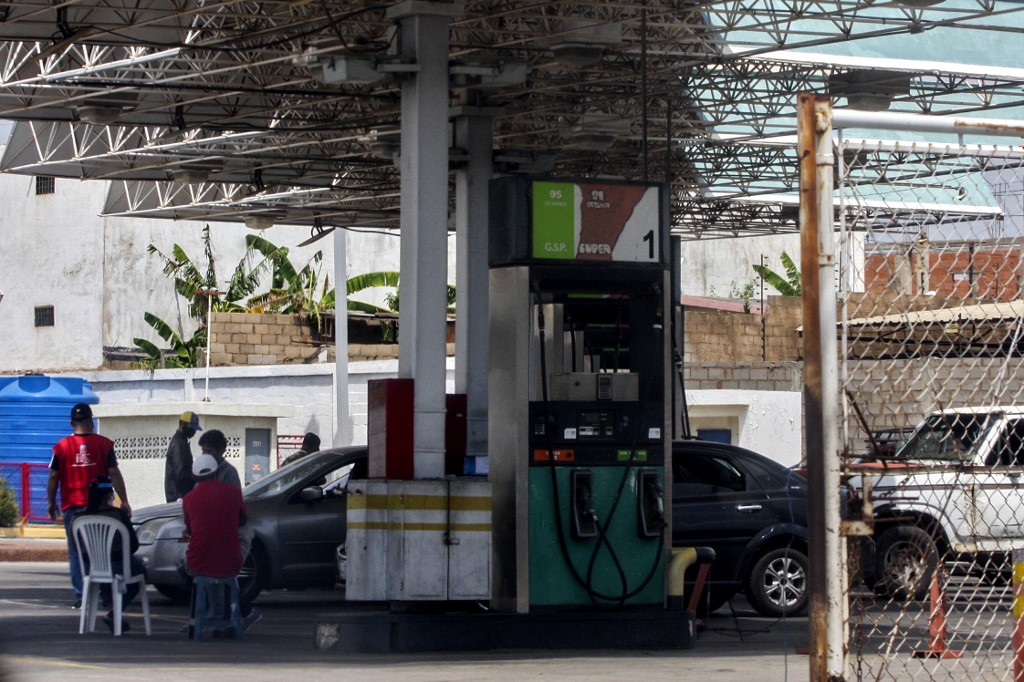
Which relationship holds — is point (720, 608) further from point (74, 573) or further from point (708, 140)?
point (708, 140)

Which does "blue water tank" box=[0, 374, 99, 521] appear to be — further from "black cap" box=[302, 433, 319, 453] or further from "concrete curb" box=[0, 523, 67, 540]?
"black cap" box=[302, 433, 319, 453]

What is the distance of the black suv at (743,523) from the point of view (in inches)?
561

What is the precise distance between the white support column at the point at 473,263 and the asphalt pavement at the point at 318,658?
5.77 m

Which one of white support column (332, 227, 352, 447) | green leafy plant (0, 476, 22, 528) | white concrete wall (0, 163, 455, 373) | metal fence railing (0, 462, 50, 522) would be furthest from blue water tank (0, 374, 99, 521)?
white concrete wall (0, 163, 455, 373)

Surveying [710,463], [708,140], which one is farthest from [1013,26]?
[710,463]

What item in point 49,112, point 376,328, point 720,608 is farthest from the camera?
point 376,328

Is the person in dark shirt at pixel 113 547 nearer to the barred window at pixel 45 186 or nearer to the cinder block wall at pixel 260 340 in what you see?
the cinder block wall at pixel 260 340

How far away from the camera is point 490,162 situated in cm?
1897

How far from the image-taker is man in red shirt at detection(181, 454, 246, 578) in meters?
11.7

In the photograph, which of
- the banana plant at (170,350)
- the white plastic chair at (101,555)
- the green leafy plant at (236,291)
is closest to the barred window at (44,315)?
the green leafy plant at (236,291)

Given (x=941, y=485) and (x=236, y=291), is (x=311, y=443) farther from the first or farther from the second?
(x=236, y=291)

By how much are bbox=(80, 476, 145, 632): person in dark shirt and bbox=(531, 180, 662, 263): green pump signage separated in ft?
14.2

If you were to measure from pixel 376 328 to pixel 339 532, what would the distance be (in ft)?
A: 81.0

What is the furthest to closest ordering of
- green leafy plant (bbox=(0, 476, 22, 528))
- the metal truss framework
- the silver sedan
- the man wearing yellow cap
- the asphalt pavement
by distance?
green leafy plant (bbox=(0, 476, 22, 528)) → the man wearing yellow cap → the metal truss framework → the silver sedan → the asphalt pavement
